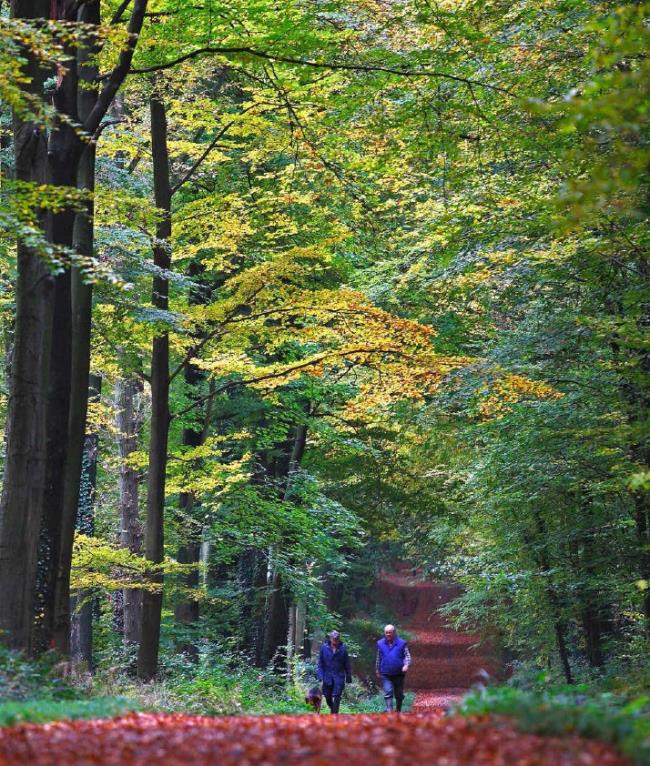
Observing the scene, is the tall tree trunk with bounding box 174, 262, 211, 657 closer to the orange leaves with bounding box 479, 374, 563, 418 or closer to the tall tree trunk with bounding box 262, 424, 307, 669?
the tall tree trunk with bounding box 262, 424, 307, 669

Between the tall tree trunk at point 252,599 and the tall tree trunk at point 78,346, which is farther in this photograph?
the tall tree trunk at point 252,599

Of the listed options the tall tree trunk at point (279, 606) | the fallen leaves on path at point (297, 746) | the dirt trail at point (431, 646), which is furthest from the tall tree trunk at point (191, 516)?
the fallen leaves on path at point (297, 746)

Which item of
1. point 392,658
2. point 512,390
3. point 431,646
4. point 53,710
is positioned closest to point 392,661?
point 392,658

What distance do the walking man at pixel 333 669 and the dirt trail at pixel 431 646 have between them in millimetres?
15464

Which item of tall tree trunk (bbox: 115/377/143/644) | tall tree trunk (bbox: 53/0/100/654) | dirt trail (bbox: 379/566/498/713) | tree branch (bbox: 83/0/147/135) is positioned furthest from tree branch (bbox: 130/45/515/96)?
dirt trail (bbox: 379/566/498/713)

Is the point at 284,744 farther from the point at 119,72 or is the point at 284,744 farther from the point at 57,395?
the point at 119,72

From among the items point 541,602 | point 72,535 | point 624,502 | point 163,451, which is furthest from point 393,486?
point 72,535

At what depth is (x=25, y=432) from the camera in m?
10.5

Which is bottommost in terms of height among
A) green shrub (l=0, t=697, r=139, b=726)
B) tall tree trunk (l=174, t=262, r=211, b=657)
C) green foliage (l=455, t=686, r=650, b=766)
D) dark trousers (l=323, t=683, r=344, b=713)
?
dark trousers (l=323, t=683, r=344, b=713)

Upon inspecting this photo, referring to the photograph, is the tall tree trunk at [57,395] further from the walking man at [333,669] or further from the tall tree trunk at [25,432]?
the walking man at [333,669]

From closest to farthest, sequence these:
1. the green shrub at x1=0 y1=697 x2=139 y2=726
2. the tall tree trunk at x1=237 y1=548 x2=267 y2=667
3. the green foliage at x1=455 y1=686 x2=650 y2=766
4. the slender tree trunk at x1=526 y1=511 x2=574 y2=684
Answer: the green foliage at x1=455 y1=686 x2=650 y2=766
the green shrub at x1=0 y1=697 x2=139 y2=726
the slender tree trunk at x1=526 y1=511 x2=574 y2=684
the tall tree trunk at x1=237 y1=548 x2=267 y2=667

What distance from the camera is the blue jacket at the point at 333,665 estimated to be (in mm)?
15727

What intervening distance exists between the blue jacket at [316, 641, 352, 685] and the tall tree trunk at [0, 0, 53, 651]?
251 inches

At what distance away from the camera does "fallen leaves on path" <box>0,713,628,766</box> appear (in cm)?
498
